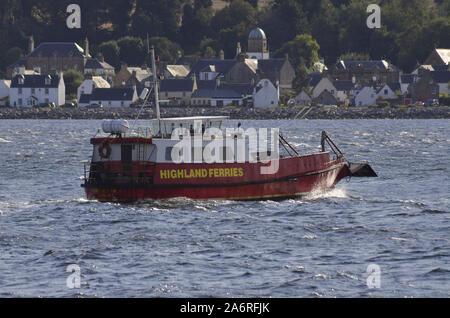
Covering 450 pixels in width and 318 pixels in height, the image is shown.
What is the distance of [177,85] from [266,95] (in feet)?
65.2

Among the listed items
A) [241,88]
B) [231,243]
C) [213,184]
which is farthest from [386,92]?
[231,243]

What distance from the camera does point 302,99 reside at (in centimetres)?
17275

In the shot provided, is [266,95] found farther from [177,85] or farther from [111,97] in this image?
[111,97]

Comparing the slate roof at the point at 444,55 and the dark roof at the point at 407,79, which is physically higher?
the slate roof at the point at 444,55

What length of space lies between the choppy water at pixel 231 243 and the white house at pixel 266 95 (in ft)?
397

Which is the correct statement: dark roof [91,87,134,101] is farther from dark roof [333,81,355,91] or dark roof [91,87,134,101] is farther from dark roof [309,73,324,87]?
dark roof [333,81,355,91]

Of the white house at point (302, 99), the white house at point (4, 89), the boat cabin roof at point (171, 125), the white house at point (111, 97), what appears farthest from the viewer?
the white house at point (4, 89)

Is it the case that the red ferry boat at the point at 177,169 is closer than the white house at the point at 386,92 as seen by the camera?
Yes

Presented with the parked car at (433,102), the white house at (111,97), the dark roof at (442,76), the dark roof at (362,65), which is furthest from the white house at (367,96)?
the white house at (111,97)

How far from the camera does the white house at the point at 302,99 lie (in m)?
172

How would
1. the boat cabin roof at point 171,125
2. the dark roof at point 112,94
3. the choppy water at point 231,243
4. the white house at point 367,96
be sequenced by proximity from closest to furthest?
the choppy water at point 231,243, the boat cabin roof at point 171,125, the white house at point 367,96, the dark roof at point 112,94

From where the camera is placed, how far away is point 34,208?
132ft

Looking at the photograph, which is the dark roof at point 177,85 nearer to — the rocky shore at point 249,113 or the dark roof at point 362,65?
the rocky shore at point 249,113
